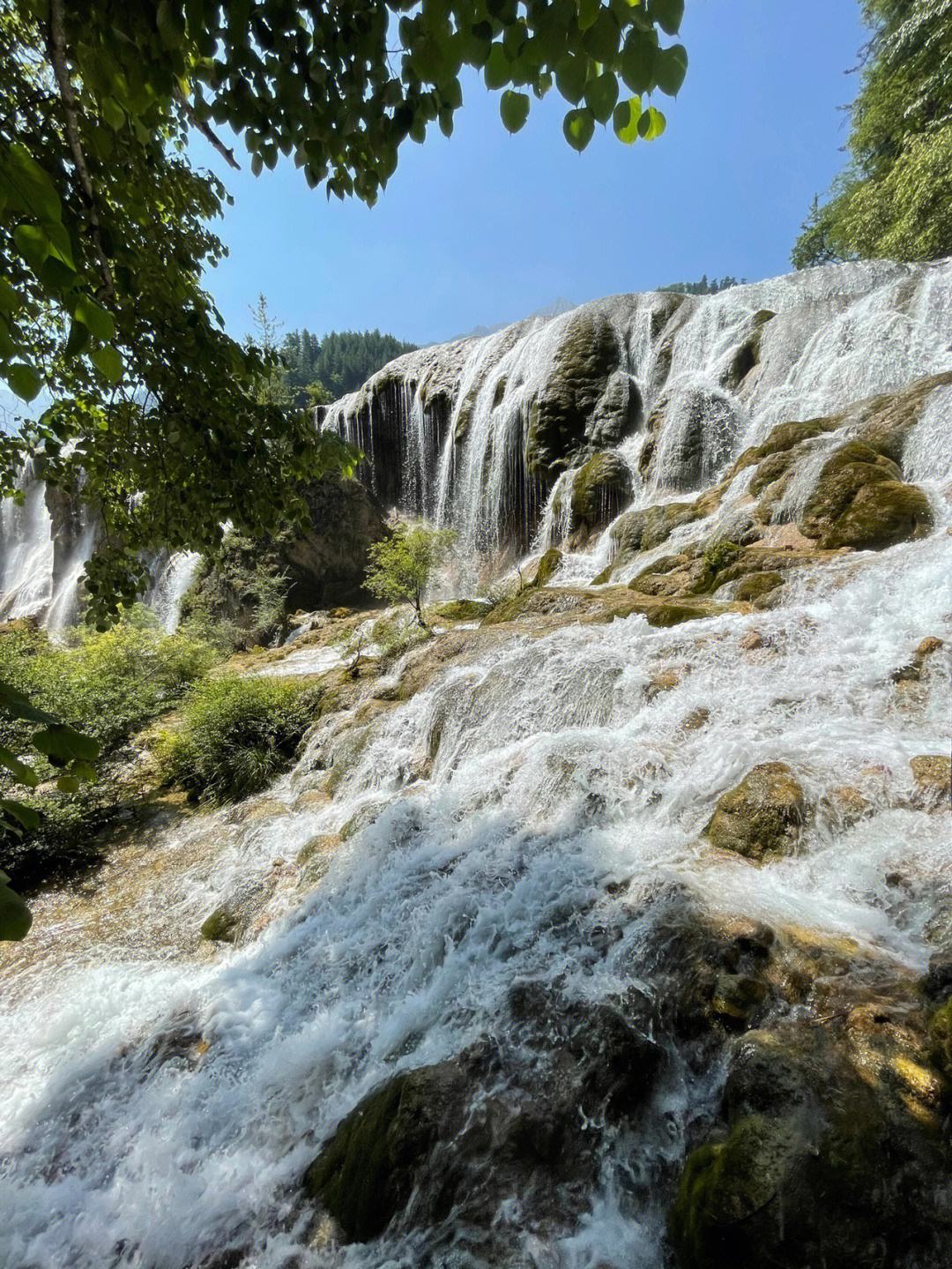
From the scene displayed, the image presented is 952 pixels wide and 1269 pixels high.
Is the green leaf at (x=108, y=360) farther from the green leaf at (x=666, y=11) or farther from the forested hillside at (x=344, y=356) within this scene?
the forested hillside at (x=344, y=356)

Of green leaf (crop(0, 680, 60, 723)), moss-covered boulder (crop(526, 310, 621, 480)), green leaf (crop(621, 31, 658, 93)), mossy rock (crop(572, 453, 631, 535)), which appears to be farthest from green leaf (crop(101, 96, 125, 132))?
moss-covered boulder (crop(526, 310, 621, 480))

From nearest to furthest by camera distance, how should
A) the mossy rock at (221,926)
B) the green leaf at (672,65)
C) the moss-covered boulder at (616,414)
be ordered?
the green leaf at (672,65), the mossy rock at (221,926), the moss-covered boulder at (616,414)

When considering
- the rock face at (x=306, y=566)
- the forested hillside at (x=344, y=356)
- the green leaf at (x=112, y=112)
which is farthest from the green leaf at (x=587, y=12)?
the forested hillside at (x=344, y=356)

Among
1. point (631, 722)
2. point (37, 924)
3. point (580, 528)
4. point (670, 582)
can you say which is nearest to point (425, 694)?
point (631, 722)

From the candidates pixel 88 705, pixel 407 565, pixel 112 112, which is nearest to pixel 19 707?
pixel 112 112

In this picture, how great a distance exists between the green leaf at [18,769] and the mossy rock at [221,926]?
15.3ft

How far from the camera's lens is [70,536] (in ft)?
92.2

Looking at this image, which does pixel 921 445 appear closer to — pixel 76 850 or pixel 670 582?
pixel 670 582

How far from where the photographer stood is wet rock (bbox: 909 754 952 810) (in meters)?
3.48

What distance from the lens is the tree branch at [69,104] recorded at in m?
1.49

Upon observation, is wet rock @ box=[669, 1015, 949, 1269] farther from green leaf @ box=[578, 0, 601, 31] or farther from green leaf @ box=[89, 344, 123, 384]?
green leaf @ box=[578, 0, 601, 31]

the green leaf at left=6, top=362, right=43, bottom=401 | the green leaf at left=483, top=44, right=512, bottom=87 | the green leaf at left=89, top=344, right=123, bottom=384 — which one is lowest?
the green leaf at left=6, top=362, right=43, bottom=401

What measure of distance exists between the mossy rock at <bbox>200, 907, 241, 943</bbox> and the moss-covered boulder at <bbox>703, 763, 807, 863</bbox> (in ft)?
13.2

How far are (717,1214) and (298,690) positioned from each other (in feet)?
30.2
